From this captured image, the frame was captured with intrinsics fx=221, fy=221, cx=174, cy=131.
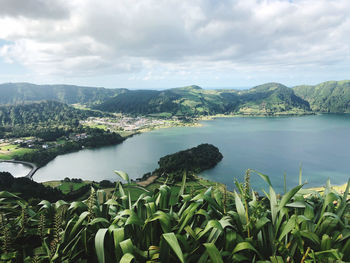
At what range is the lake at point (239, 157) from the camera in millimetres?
65125

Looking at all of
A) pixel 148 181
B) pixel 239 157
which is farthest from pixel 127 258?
pixel 239 157

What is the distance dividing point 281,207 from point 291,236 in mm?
297

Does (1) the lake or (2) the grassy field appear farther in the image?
(1) the lake

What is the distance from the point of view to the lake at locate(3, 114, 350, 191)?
2564 inches

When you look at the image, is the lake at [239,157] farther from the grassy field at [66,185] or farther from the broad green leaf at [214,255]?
the broad green leaf at [214,255]

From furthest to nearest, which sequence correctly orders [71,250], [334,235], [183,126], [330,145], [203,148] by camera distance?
[183,126] → [330,145] → [203,148] → [334,235] → [71,250]

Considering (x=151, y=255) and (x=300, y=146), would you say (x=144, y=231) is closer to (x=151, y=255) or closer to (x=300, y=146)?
(x=151, y=255)

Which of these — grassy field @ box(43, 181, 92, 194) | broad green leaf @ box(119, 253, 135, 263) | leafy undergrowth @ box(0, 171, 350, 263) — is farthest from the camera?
grassy field @ box(43, 181, 92, 194)

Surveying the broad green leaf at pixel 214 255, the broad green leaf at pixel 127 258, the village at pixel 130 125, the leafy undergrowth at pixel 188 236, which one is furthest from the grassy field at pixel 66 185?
the village at pixel 130 125

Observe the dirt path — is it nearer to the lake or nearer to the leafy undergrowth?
the lake

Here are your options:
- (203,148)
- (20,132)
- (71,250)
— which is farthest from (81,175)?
(20,132)

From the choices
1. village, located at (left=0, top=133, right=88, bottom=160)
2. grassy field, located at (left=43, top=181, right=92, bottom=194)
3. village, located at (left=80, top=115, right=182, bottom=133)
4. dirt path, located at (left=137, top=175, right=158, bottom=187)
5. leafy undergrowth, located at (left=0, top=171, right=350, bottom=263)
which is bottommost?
grassy field, located at (left=43, top=181, right=92, bottom=194)

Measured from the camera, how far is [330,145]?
318ft

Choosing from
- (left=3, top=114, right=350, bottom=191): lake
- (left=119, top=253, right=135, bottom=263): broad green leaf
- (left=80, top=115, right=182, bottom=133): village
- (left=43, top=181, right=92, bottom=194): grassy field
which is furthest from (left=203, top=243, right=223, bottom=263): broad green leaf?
(left=80, top=115, right=182, bottom=133): village
